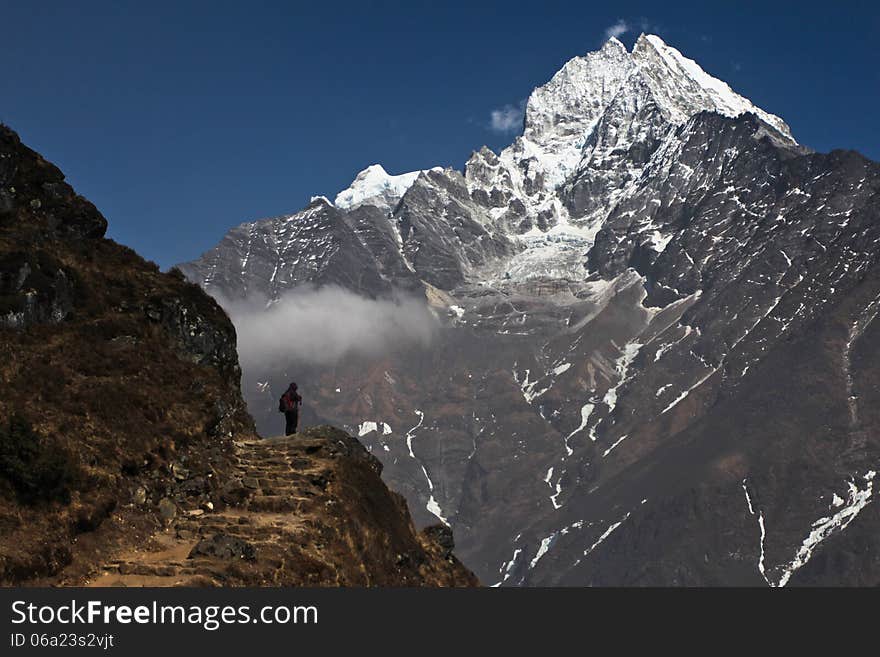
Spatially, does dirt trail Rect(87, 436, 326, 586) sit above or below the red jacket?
below

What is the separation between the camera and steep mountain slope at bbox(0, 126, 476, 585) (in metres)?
32.2

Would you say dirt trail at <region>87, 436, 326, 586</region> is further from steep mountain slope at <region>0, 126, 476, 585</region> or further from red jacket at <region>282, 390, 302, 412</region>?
red jacket at <region>282, 390, 302, 412</region>

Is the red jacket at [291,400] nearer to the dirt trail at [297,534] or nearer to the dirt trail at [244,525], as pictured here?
the dirt trail at [297,534]

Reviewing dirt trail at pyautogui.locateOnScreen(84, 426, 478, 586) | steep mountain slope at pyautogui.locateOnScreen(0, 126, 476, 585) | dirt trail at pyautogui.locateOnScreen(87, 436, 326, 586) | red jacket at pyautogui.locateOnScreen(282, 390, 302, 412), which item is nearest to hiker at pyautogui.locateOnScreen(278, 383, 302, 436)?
red jacket at pyautogui.locateOnScreen(282, 390, 302, 412)

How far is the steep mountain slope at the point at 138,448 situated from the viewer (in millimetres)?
32156

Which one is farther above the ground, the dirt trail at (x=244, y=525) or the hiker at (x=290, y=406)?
the hiker at (x=290, y=406)

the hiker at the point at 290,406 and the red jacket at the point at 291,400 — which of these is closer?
the hiker at the point at 290,406

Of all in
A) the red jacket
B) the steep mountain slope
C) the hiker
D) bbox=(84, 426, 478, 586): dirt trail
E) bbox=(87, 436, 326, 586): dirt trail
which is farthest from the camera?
the red jacket

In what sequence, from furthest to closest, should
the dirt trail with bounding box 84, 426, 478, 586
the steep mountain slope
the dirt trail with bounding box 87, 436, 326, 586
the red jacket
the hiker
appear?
the red jacket → the hiker → the steep mountain slope → the dirt trail with bounding box 84, 426, 478, 586 → the dirt trail with bounding box 87, 436, 326, 586

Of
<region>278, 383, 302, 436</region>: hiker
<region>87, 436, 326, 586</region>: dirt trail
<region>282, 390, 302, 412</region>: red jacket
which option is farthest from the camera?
<region>282, 390, 302, 412</region>: red jacket

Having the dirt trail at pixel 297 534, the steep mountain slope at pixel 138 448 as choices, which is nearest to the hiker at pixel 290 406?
the steep mountain slope at pixel 138 448

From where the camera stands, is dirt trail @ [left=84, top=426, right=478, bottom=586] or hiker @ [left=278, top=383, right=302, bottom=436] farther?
hiker @ [left=278, top=383, right=302, bottom=436]

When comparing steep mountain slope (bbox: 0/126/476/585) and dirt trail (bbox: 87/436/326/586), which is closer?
dirt trail (bbox: 87/436/326/586)

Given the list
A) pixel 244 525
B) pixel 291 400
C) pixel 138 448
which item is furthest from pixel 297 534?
pixel 291 400
